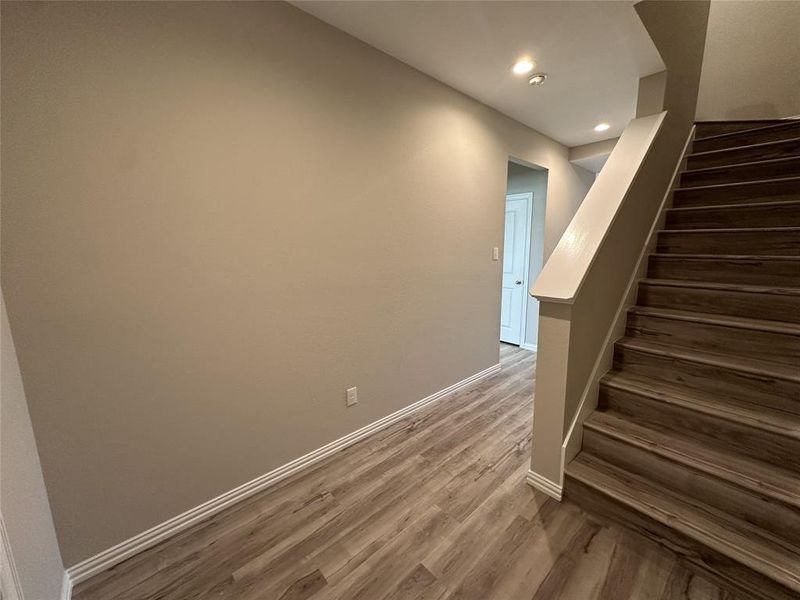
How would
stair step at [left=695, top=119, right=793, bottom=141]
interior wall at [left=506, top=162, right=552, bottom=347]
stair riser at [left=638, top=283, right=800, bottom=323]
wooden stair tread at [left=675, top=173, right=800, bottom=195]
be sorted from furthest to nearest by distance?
1. interior wall at [left=506, top=162, right=552, bottom=347]
2. stair step at [left=695, top=119, right=793, bottom=141]
3. wooden stair tread at [left=675, top=173, right=800, bottom=195]
4. stair riser at [left=638, top=283, right=800, bottom=323]

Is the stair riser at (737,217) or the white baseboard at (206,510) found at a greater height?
the stair riser at (737,217)

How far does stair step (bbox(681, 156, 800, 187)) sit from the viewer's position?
7.04 ft

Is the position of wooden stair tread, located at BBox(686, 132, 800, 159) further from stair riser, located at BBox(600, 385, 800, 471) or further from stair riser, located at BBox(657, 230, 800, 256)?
stair riser, located at BBox(600, 385, 800, 471)

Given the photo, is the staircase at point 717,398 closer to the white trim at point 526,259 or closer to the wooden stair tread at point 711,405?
the wooden stair tread at point 711,405

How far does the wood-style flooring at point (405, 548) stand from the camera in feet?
3.95

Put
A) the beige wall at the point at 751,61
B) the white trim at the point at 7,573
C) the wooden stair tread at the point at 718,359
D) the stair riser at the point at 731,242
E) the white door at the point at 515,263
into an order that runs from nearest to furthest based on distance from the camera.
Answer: the white trim at the point at 7,573
the wooden stair tread at the point at 718,359
the stair riser at the point at 731,242
the beige wall at the point at 751,61
the white door at the point at 515,263

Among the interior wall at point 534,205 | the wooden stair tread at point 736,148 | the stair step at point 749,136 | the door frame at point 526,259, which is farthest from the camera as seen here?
the door frame at point 526,259

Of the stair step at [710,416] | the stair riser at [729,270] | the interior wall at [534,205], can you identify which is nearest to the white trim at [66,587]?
the stair step at [710,416]

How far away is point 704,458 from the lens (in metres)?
1.39

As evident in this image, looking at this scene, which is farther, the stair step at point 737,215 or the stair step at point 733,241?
the stair step at point 737,215

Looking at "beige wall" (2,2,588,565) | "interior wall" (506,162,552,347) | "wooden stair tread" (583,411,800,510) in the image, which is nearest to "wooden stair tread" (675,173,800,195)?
"interior wall" (506,162,552,347)

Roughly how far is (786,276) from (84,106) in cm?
339

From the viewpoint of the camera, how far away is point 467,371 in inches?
118

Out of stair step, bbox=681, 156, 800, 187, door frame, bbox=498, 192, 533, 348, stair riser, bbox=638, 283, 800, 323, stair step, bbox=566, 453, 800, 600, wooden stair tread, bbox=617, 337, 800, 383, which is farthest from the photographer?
door frame, bbox=498, 192, 533, 348
